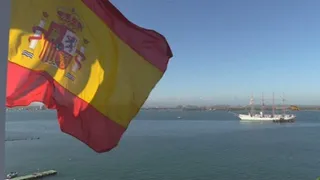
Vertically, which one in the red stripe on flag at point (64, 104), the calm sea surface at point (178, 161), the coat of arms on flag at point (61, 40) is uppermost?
the coat of arms on flag at point (61, 40)

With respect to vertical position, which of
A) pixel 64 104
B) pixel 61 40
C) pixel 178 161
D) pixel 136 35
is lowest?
pixel 178 161

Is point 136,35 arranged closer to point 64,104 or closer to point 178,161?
point 64,104

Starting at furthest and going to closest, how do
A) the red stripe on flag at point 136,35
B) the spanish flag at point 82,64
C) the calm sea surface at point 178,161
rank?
the calm sea surface at point 178,161, the red stripe on flag at point 136,35, the spanish flag at point 82,64

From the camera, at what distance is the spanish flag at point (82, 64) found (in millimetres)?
3432

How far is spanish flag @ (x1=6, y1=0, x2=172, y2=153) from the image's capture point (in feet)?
11.3

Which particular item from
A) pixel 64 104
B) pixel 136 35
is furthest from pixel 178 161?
pixel 64 104

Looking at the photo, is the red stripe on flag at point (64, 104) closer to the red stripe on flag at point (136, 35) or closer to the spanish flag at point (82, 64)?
the spanish flag at point (82, 64)

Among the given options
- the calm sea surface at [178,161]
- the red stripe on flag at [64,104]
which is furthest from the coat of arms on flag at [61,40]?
the calm sea surface at [178,161]

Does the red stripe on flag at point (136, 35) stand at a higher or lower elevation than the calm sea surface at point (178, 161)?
higher

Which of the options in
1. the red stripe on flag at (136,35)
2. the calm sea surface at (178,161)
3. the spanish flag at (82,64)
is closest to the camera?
the spanish flag at (82,64)

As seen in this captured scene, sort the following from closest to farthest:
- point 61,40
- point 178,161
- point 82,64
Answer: point 61,40 < point 82,64 < point 178,161

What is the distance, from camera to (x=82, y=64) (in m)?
3.69

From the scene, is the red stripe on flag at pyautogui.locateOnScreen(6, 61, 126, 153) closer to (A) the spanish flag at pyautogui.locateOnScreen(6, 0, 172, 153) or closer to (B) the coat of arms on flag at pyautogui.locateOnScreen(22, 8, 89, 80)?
(A) the spanish flag at pyautogui.locateOnScreen(6, 0, 172, 153)

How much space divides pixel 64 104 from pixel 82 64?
0.43 meters
